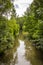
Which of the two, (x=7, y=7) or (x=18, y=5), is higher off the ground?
(x=7, y=7)

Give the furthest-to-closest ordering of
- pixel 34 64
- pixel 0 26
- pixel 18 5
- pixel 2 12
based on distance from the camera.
→ pixel 18 5, pixel 2 12, pixel 0 26, pixel 34 64

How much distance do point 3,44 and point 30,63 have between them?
3.53 metres

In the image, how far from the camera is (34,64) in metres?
17.8

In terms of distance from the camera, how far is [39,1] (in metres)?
20.7

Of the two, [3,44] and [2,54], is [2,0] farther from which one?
[2,54]

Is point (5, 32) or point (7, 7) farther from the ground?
point (7, 7)

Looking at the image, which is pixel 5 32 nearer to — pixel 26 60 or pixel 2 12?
pixel 2 12

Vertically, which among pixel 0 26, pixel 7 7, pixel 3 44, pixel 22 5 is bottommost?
pixel 22 5

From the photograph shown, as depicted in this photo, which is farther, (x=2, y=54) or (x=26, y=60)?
(x=2, y=54)

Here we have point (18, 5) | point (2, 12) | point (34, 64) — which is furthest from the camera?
point (18, 5)

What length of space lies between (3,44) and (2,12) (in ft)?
12.6

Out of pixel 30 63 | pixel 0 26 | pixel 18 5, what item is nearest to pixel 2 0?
pixel 0 26

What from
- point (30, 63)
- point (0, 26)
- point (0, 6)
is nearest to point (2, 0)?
point (0, 6)

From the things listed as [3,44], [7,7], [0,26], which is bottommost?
[3,44]
